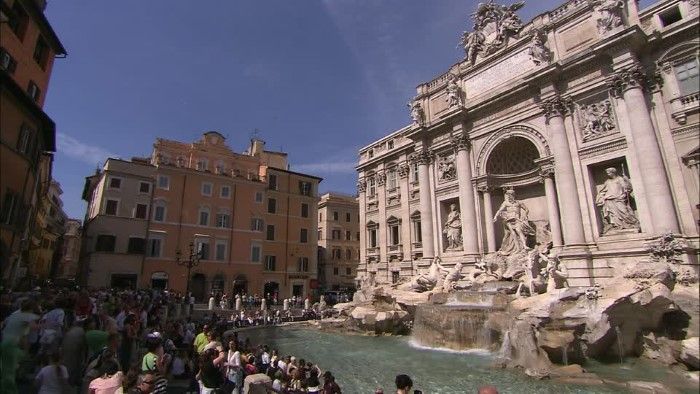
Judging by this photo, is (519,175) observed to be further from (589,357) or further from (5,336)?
(5,336)

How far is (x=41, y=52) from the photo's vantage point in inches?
474

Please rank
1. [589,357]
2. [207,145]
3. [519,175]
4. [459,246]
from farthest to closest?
[207,145] → [459,246] → [519,175] → [589,357]

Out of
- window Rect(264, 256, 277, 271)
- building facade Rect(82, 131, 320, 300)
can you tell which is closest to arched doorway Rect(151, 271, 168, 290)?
building facade Rect(82, 131, 320, 300)

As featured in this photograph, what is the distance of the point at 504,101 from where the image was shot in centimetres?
2231

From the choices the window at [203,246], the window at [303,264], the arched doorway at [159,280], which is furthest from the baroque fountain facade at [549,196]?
the arched doorway at [159,280]

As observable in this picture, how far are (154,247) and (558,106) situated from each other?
98.4 feet

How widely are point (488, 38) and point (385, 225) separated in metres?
14.9

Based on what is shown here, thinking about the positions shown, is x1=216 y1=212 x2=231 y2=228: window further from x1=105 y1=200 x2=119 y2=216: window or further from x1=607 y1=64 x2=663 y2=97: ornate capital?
x1=607 y1=64 x2=663 y2=97: ornate capital

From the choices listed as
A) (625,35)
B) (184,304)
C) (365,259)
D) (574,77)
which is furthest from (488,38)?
(184,304)

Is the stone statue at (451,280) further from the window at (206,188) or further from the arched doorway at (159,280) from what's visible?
the window at (206,188)

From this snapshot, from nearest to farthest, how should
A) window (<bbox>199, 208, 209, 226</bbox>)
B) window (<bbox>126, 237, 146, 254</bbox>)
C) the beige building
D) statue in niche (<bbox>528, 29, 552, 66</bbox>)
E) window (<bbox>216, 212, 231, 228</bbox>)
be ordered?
statue in niche (<bbox>528, 29, 552, 66</bbox>) → window (<bbox>126, 237, 146, 254</bbox>) → window (<bbox>199, 208, 209, 226</bbox>) → window (<bbox>216, 212, 231, 228</bbox>) → the beige building

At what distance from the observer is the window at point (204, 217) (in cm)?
3338

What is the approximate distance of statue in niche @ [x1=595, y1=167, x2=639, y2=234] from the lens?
16.4 metres

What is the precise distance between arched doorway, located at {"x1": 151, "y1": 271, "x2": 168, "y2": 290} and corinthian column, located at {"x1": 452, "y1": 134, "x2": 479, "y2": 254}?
23.5m
